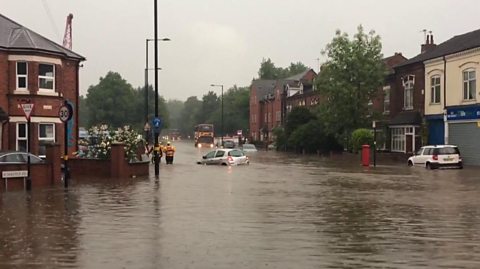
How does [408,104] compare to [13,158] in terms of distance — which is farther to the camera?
[408,104]

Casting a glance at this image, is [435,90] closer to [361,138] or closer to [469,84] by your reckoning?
[469,84]

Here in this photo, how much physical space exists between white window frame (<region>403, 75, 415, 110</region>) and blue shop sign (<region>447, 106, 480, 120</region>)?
701cm

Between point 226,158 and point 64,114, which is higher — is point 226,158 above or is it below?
below

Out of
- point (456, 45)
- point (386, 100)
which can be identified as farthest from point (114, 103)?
point (456, 45)

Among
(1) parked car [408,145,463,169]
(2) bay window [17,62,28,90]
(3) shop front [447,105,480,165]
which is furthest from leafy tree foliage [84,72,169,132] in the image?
(1) parked car [408,145,463,169]

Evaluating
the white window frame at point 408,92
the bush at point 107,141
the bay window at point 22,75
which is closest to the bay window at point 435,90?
the white window frame at point 408,92

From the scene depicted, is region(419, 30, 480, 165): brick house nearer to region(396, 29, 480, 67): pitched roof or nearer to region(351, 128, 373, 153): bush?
region(396, 29, 480, 67): pitched roof

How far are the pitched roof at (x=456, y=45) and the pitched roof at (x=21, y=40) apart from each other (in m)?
26.6

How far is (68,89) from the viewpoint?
38.7 metres

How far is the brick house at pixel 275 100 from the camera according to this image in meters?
94.0

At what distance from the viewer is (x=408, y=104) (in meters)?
52.4

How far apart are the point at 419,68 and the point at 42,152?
30.4 m

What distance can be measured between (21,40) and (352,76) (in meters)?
30.5

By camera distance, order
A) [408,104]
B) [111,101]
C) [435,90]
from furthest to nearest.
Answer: [111,101] → [408,104] → [435,90]
